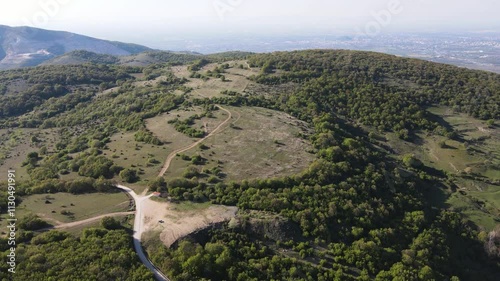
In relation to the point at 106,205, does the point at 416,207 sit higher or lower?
lower

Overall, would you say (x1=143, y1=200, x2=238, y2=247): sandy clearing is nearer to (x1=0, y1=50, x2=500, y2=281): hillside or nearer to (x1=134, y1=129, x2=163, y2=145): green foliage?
(x1=0, y1=50, x2=500, y2=281): hillside

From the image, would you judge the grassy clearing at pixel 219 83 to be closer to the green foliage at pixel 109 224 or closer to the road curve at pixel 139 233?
the road curve at pixel 139 233

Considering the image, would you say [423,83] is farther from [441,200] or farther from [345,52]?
[441,200]

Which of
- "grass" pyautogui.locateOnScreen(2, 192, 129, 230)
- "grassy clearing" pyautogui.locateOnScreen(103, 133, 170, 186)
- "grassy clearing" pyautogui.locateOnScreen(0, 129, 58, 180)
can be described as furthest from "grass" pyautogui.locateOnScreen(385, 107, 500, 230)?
"grassy clearing" pyautogui.locateOnScreen(0, 129, 58, 180)

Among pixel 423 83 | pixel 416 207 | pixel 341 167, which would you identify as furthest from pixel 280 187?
pixel 423 83

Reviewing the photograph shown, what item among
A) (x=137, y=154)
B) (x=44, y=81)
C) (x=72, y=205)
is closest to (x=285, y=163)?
(x=137, y=154)
